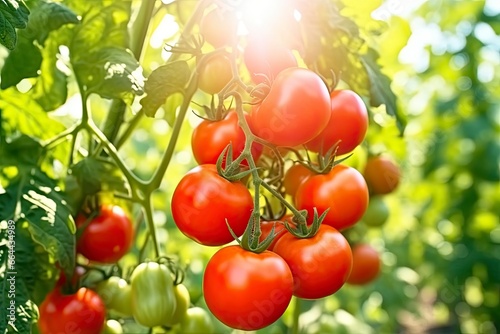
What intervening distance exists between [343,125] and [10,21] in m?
0.47

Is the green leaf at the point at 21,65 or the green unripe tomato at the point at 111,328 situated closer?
the green leaf at the point at 21,65

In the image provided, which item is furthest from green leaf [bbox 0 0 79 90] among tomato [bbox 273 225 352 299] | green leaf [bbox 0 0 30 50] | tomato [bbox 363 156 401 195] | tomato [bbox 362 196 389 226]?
tomato [bbox 362 196 389 226]

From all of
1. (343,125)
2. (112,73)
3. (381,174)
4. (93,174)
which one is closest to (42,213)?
(93,174)

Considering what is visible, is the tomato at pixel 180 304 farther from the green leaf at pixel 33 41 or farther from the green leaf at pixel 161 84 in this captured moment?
the green leaf at pixel 33 41

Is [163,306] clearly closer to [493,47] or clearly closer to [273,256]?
[273,256]

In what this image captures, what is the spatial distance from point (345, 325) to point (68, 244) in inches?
43.1

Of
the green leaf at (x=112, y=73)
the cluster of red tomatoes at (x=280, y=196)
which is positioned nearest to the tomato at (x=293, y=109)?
the cluster of red tomatoes at (x=280, y=196)

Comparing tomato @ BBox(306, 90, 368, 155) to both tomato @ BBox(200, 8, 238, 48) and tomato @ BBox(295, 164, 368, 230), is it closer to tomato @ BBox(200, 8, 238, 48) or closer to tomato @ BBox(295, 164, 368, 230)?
tomato @ BBox(295, 164, 368, 230)

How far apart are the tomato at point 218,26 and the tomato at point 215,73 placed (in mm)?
49

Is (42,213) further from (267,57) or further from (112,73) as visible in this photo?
(267,57)

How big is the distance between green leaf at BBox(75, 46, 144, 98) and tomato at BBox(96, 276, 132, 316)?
12.6 inches

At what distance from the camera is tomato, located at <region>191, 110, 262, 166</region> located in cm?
97

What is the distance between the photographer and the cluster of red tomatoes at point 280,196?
86 centimetres

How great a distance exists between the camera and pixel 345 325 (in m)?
1.93
